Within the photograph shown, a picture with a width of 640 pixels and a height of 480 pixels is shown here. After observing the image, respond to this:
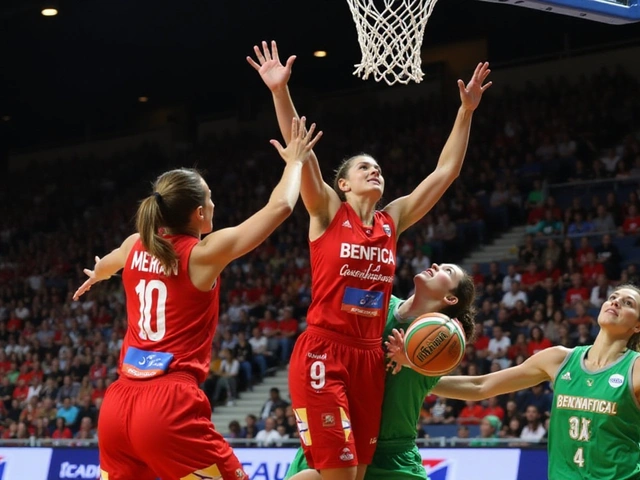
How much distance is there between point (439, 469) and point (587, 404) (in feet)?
15.5

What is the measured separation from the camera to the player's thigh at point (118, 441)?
13.8 ft

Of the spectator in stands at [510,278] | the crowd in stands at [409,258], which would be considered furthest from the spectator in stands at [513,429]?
the spectator in stands at [510,278]

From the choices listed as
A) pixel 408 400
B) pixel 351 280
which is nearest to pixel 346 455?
pixel 408 400

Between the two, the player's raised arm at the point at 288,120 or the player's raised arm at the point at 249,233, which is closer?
the player's raised arm at the point at 249,233

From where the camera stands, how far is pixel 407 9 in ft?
21.5

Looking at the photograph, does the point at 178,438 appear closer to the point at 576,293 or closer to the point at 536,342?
the point at 536,342

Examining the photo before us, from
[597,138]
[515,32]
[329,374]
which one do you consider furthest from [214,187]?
[329,374]

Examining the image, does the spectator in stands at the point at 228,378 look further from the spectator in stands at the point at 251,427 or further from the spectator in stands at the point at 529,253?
the spectator in stands at the point at 529,253

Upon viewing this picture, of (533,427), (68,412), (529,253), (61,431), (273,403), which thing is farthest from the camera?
(68,412)

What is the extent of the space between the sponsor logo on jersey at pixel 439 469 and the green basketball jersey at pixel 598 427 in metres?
4.45

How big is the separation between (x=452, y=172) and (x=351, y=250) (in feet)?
2.62

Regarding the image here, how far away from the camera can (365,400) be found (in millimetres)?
5223

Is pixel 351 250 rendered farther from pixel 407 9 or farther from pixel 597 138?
pixel 597 138

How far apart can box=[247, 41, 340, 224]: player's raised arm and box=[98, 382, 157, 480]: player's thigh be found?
151 cm
